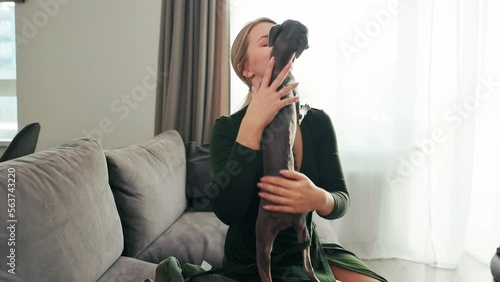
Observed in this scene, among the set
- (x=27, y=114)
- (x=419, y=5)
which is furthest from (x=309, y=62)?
(x=27, y=114)

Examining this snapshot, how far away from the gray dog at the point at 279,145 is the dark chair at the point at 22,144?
1.15m

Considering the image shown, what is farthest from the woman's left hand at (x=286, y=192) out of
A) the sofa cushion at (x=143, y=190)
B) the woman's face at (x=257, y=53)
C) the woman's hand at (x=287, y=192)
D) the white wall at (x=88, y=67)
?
the white wall at (x=88, y=67)

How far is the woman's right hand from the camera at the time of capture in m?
0.69

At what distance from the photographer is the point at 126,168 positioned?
5.04 feet

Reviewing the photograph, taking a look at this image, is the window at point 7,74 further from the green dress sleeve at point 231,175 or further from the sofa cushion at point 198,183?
the green dress sleeve at point 231,175

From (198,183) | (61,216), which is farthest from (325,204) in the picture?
(198,183)

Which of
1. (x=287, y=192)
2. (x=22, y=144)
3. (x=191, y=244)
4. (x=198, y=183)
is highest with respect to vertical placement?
(x=287, y=192)

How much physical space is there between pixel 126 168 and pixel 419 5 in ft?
6.15

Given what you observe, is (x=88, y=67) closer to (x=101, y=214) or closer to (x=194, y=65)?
(x=194, y=65)

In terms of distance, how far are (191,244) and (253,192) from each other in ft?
3.25

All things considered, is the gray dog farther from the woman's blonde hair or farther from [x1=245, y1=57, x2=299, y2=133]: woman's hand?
the woman's blonde hair

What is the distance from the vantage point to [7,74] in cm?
265

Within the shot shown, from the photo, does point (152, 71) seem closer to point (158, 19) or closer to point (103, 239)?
point (158, 19)

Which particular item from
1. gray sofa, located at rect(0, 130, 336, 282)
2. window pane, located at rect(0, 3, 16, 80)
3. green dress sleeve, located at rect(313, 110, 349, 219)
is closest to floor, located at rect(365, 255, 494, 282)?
gray sofa, located at rect(0, 130, 336, 282)
